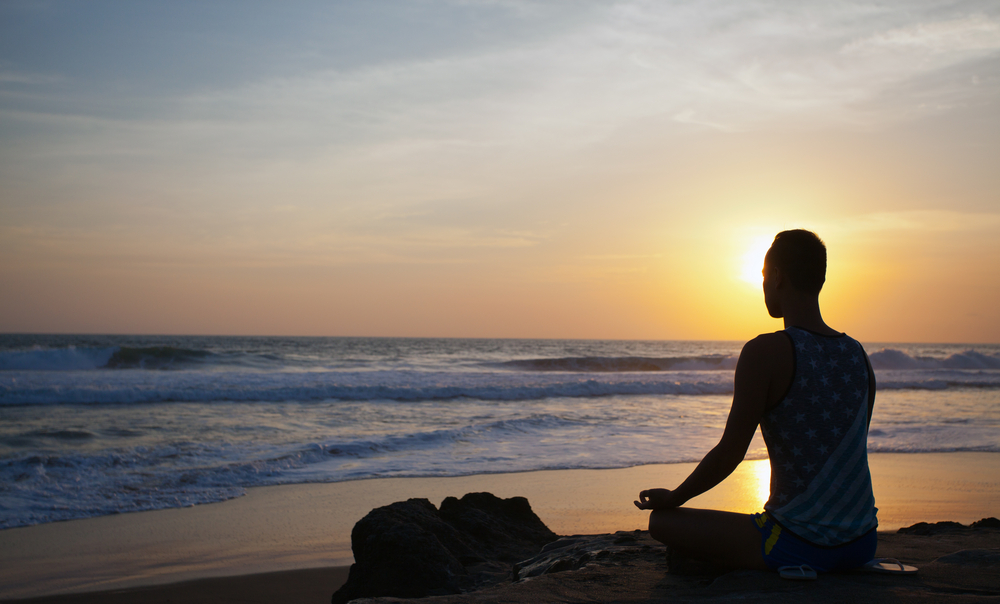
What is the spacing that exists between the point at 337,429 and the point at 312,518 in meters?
5.24

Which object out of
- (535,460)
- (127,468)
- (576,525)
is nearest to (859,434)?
(576,525)

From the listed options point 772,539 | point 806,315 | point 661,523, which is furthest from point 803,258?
point 661,523

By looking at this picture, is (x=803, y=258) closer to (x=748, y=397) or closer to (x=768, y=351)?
(x=768, y=351)

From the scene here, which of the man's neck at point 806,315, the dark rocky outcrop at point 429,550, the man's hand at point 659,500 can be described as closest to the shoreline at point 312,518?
the dark rocky outcrop at point 429,550

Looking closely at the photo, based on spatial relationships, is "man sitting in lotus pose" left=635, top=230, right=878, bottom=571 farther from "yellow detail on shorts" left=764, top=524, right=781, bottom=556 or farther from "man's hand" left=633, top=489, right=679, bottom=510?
"man's hand" left=633, top=489, right=679, bottom=510

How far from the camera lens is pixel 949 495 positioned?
6547 mm

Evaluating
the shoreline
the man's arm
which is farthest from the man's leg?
the shoreline

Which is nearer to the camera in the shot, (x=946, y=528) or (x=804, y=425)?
(x=804, y=425)

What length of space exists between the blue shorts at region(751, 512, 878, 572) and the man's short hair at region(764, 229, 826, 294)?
878 mm

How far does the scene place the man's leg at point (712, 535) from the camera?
7.79 feet

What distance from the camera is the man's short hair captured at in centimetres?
221

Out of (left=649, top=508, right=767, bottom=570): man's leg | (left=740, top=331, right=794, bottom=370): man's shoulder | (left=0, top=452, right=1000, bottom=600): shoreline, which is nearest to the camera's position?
(left=740, top=331, right=794, bottom=370): man's shoulder

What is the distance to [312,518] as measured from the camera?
5570 mm

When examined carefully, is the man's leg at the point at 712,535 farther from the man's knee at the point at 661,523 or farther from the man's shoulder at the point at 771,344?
the man's shoulder at the point at 771,344
